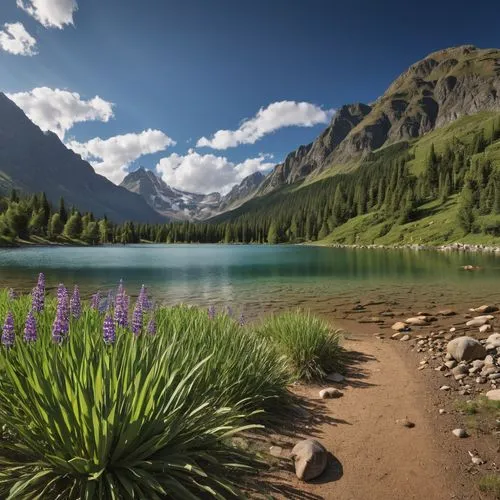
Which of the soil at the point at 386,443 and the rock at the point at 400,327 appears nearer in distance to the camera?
the soil at the point at 386,443

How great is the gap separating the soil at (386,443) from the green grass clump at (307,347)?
0.61 metres

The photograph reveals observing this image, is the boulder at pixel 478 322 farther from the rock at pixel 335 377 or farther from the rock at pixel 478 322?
the rock at pixel 335 377

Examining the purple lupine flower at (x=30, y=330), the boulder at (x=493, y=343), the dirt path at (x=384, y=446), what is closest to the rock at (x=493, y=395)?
the dirt path at (x=384, y=446)

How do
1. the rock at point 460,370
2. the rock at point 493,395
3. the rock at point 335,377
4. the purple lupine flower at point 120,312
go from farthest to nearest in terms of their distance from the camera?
1. the rock at point 460,370
2. the rock at point 335,377
3. the rock at point 493,395
4. the purple lupine flower at point 120,312

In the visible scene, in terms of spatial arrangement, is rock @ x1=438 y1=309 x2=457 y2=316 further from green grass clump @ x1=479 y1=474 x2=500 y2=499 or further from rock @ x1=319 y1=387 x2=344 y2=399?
green grass clump @ x1=479 y1=474 x2=500 y2=499

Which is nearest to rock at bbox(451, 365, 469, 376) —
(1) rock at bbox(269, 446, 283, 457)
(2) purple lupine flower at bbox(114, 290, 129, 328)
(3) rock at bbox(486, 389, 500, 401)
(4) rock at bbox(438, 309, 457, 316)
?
(3) rock at bbox(486, 389, 500, 401)

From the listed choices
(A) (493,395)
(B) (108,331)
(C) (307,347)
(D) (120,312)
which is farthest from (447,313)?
(B) (108,331)

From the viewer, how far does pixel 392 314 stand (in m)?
22.7

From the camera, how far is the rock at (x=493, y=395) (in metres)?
8.20

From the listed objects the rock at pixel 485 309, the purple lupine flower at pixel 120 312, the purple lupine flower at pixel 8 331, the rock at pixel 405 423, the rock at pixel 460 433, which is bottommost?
the rock at pixel 405 423

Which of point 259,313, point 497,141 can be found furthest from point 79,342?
point 497,141

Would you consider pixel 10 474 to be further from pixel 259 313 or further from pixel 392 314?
pixel 392 314

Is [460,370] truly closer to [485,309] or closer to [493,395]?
[493,395]

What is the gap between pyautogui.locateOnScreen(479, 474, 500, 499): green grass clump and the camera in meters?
5.02
